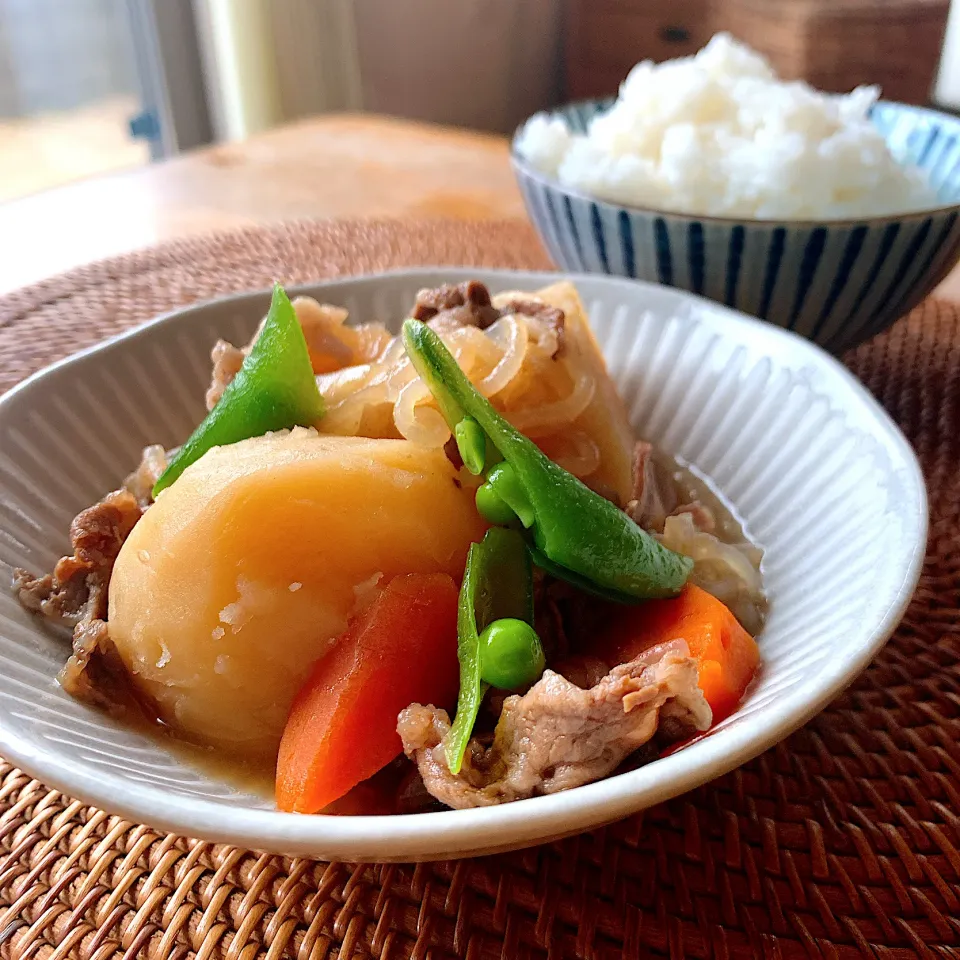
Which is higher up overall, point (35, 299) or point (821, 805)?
point (35, 299)

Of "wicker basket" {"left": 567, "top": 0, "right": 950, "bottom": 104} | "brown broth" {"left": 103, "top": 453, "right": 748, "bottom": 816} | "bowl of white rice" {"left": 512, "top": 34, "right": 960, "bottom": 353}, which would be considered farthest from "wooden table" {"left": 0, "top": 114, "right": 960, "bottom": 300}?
"wicker basket" {"left": 567, "top": 0, "right": 950, "bottom": 104}

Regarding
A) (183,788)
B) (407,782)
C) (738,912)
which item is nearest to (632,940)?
(738,912)

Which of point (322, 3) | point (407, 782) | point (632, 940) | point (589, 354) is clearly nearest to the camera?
point (632, 940)

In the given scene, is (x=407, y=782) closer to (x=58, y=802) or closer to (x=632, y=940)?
(x=632, y=940)

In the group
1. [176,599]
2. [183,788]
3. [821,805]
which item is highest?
[176,599]

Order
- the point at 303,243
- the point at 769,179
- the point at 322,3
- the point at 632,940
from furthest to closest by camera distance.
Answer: the point at 322,3, the point at 303,243, the point at 769,179, the point at 632,940

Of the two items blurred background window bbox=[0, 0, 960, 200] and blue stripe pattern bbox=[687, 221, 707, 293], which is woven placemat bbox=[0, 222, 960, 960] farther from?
blurred background window bbox=[0, 0, 960, 200]

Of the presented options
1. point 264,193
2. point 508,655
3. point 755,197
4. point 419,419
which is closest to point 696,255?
point 755,197

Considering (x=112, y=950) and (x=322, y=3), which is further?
(x=322, y=3)

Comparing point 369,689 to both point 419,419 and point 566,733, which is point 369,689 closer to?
point 566,733
